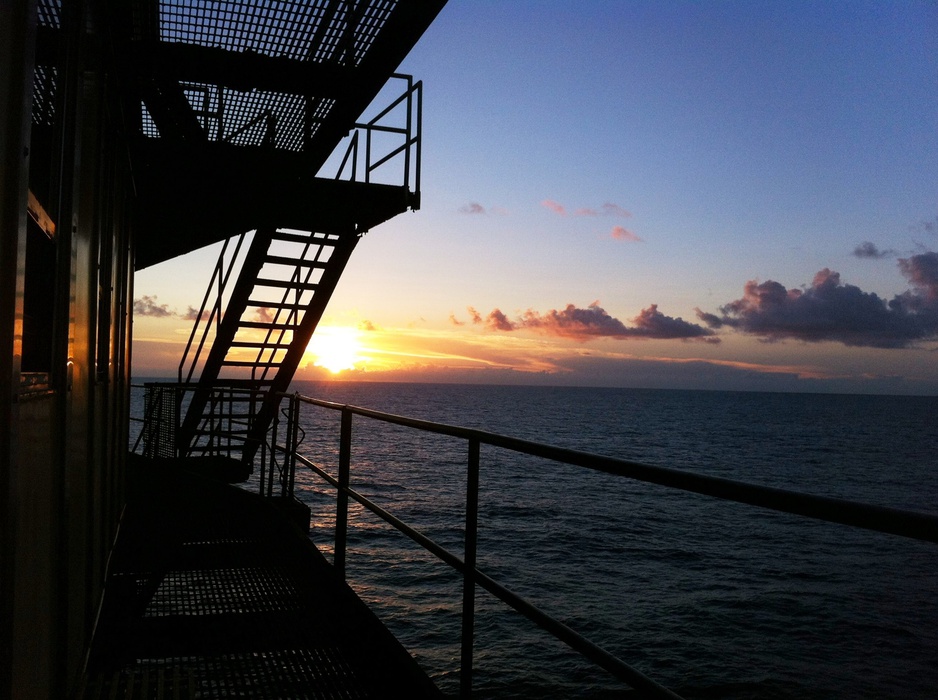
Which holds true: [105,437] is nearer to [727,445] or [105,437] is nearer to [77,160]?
[77,160]

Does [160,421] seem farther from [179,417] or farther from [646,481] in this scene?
[646,481]

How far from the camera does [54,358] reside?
2152mm

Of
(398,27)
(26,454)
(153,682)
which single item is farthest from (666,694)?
(398,27)

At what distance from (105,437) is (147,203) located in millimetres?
3780

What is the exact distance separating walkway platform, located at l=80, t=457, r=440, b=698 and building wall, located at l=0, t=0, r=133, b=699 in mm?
334

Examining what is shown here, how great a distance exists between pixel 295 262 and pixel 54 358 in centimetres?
764

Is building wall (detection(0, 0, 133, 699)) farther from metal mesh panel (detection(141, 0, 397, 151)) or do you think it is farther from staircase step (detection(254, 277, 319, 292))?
staircase step (detection(254, 277, 319, 292))

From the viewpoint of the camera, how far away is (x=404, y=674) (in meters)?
3.43

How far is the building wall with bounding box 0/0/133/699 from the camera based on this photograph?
135cm

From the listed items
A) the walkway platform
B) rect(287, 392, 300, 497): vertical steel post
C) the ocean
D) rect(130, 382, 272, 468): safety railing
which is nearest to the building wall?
the walkway platform

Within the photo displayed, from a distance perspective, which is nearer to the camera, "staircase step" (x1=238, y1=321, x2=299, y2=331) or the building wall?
the building wall

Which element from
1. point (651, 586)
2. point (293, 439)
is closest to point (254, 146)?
point (293, 439)

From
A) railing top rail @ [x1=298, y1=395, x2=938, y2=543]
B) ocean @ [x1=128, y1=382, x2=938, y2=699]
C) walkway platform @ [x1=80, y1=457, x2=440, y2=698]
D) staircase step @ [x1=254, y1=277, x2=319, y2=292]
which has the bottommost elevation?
ocean @ [x1=128, y1=382, x2=938, y2=699]

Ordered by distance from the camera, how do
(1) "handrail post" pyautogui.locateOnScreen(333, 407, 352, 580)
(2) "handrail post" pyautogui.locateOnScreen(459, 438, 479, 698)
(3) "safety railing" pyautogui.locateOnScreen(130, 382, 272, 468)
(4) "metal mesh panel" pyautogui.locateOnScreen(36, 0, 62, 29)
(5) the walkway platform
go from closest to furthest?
(4) "metal mesh panel" pyautogui.locateOnScreen(36, 0, 62, 29) → (2) "handrail post" pyautogui.locateOnScreen(459, 438, 479, 698) → (5) the walkway platform → (1) "handrail post" pyautogui.locateOnScreen(333, 407, 352, 580) → (3) "safety railing" pyautogui.locateOnScreen(130, 382, 272, 468)
